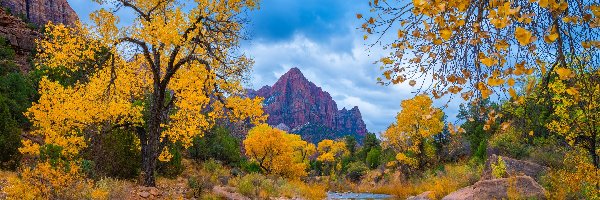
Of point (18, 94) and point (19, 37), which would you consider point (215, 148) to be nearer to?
point (18, 94)

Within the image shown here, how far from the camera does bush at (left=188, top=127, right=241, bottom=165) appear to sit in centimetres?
3866

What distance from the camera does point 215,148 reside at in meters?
40.5

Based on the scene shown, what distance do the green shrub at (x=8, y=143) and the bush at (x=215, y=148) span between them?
1763cm

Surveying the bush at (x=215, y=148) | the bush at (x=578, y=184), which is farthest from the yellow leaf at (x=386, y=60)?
the bush at (x=215, y=148)

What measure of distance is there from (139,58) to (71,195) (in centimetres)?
663

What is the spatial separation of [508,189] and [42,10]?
109 meters

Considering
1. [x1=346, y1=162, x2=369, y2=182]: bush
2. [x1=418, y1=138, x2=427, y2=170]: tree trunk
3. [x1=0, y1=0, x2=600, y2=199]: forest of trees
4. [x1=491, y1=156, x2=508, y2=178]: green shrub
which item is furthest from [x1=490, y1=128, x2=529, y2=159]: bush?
[x1=346, y1=162, x2=369, y2=182]: bush

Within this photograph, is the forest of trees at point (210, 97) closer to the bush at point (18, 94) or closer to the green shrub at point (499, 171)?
the green shrub at point (499, 171)

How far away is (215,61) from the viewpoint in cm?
1429

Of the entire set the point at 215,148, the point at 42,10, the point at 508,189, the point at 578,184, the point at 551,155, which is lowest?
the point at 508,189

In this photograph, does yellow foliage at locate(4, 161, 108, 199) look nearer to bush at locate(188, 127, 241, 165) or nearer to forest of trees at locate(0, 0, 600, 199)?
forest of trees at locate(0, 0, 600, 199)

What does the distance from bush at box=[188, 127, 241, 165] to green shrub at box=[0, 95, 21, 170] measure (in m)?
17.6

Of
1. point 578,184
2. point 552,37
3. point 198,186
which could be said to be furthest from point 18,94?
point 552,37

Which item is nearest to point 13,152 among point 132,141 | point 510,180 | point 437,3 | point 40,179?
point 132,141
